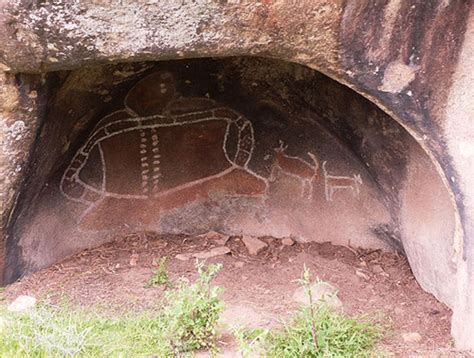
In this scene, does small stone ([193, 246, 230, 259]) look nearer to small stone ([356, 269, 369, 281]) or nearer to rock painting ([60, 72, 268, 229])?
rock painting ([60, 72, 268, 229])

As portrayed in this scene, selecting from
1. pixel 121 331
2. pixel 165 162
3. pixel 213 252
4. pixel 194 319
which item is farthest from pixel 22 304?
pixel 165 162

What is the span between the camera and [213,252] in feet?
9.76

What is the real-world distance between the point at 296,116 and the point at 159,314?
1.12 meters

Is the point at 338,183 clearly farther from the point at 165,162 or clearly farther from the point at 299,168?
the point at 165,162

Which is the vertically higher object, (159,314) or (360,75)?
(360,75)

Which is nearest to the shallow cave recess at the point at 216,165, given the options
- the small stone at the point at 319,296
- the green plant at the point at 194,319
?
the small stone at the point at 319,296

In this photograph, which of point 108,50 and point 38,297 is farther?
point 38,297

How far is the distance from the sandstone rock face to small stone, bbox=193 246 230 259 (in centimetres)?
21

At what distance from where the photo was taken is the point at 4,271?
2.62 m

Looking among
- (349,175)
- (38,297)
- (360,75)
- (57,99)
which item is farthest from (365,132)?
(38,297)

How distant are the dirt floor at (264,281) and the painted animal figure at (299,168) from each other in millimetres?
264

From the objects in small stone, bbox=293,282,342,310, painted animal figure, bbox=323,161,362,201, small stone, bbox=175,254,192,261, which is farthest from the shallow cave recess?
small stone, bbox=293,282,342,310

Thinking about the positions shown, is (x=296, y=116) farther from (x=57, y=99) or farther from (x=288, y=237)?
(x=57, y=99)

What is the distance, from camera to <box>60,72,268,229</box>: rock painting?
9.89 ft
